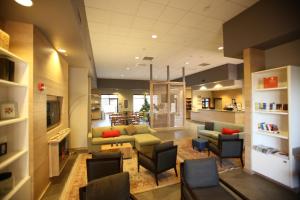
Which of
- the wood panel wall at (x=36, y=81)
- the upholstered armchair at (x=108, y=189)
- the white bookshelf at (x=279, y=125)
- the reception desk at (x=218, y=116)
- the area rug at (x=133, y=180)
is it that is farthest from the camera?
the reception desk at (x=218, y=116)

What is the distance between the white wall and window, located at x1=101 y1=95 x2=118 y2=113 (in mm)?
9007

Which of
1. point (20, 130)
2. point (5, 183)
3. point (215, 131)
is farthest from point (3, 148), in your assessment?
point (215, 131)

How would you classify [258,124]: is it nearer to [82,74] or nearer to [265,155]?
[265,155]

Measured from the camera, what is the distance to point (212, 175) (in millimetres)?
2324

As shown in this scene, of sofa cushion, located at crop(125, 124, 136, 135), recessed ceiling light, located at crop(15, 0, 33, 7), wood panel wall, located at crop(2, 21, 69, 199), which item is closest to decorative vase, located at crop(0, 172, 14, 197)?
wood panel wall, located at crop(2, 21, 69, 199)

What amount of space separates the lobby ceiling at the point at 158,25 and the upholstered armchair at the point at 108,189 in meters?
3.13

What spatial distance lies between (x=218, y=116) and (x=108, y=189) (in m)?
9.23

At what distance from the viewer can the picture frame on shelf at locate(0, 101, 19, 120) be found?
1967 mm

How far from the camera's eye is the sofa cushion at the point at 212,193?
2033 millimetres

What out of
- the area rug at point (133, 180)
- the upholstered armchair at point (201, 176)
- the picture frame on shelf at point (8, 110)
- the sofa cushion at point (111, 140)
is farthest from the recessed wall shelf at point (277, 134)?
the picture frame on shelf at point (8, 110)

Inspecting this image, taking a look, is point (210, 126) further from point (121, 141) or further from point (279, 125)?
point (121, 141)

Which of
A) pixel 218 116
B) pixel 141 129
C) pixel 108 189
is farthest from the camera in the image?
pixel 218 116

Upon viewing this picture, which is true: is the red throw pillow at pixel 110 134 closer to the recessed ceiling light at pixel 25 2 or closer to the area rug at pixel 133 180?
the area rug at pixel 133 180

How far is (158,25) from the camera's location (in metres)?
3.90
